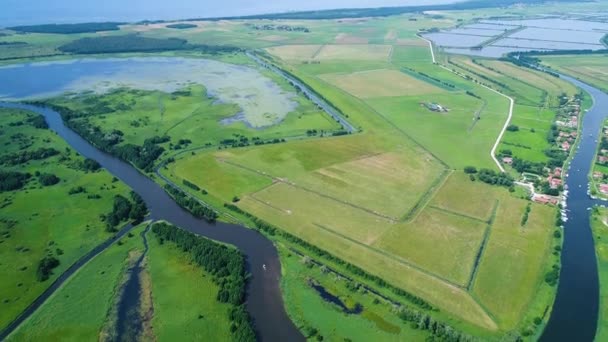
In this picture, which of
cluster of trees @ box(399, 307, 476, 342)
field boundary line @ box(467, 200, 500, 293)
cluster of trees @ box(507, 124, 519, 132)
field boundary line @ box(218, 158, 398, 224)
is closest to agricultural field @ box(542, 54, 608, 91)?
cluster of trees @ box(507, 124, 519, 132)

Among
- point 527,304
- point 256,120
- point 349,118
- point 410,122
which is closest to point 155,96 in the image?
point 256,120

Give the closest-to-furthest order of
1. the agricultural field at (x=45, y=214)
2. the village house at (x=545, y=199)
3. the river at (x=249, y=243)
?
the river at (x=249, y=243) → the agricultural field at (x=45, y=214) → the village house at (x=545, y=199)

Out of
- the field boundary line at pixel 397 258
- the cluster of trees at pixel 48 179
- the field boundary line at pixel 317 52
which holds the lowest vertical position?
the field boundary line at pixel 317 52

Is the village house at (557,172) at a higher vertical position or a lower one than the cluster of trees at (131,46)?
lower

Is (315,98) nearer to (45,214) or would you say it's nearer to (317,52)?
(317,52)

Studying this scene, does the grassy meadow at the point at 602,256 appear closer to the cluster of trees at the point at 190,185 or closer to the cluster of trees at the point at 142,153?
the cluster of trees at the point at 190,185

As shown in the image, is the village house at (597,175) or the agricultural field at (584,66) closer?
the village house at (597,175)

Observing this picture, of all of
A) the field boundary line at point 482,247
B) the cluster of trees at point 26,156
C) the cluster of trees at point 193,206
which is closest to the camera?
the field boundary line at point 482,247

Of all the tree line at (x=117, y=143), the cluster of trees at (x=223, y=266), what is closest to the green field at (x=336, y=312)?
the cluster of trees at (x=223, y=266)

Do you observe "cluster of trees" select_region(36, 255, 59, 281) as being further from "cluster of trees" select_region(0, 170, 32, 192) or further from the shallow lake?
the shallow lake
